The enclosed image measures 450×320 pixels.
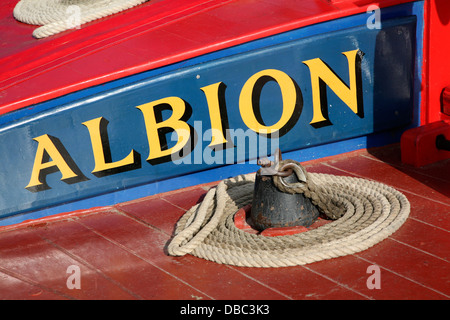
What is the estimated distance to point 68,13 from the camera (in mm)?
2680

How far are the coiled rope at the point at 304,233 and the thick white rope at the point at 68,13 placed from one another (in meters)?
0.97

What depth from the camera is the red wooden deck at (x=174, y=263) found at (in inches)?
64.7

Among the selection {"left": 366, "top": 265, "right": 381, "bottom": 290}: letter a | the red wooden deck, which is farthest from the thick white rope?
{"left": 366, "top": 265, "right": 381, "bottom": 290}: letter a

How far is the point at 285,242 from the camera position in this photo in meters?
1.83

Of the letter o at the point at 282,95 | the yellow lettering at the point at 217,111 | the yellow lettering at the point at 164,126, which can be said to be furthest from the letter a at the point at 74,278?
the letter o at the point at 282,95

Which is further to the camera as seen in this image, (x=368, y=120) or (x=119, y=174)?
(x=368, y=120)

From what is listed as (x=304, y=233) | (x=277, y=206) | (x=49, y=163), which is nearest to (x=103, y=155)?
(x=49, y=163)

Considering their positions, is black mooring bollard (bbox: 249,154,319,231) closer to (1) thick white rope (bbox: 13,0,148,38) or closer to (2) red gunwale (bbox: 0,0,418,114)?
(2) red gunwale (bbox: 0,0,418,114)

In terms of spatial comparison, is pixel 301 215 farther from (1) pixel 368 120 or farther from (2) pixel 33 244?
(2) pixel 33 244

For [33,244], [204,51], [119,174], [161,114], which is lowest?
[33,244]

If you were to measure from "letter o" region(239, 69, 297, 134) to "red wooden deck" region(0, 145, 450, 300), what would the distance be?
0.32m

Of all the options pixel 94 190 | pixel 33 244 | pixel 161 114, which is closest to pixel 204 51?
pixel 161 114

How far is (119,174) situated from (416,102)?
1197 mm

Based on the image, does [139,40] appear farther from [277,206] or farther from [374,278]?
[374,278]
